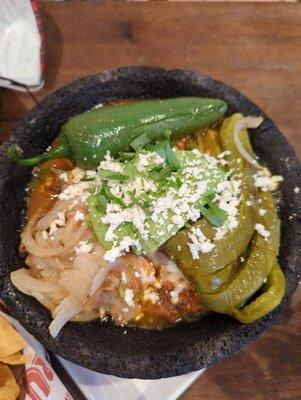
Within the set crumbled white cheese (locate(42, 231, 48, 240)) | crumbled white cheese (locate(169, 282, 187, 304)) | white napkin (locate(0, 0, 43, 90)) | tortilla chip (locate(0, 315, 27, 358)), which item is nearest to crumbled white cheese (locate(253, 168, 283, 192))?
crumbled white cheese (locate(169, 282, 187, 304))

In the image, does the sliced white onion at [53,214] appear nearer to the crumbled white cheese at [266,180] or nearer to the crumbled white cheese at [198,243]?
the crumbled white cheese at [198,243]

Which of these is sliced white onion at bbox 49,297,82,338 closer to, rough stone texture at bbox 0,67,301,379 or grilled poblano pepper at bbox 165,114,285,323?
rough stone texture at bbox 0,67,301,379

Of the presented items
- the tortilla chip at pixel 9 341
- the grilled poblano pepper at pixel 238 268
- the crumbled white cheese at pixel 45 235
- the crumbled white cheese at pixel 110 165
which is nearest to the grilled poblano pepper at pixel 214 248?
the grilled poblano pepper at pixel 238 268

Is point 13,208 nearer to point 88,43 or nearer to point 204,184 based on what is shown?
point 204,184

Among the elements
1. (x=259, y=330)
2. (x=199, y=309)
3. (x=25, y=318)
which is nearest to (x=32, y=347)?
(x=25, y=318)

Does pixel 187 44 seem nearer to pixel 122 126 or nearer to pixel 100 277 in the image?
pixel 122 126
